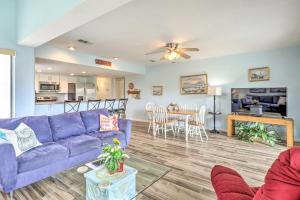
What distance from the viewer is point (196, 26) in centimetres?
308

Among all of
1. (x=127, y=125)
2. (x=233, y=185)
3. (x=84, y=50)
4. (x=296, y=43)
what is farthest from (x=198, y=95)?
(x=233, y=185)

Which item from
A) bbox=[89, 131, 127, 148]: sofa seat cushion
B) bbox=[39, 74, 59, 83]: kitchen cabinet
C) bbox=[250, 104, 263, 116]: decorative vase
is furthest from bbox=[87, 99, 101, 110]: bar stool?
bbox=[250, 104, 263, 116]: decorative vase

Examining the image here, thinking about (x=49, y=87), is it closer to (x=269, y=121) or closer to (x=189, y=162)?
(x=189, y=162)

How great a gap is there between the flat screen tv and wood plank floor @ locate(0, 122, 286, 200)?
1.08m

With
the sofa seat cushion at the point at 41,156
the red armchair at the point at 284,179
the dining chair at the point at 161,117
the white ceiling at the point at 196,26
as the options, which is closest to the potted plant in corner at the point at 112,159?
the sofa seat cushion at the point at 41,156

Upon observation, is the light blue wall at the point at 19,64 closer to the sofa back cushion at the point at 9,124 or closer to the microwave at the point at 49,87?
the sofa back cushion at the point at 9,124

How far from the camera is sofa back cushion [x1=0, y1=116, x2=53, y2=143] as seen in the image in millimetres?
2414

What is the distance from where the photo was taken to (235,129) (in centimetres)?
499

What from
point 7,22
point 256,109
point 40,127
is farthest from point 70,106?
point 256,109

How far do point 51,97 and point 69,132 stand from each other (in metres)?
6.10

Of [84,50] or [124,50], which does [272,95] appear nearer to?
[124,50]

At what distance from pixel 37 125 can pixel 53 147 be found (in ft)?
1.85

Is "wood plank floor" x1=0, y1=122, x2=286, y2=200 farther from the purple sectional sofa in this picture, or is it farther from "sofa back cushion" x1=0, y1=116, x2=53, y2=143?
"sofa back cushion" x1=0, y1=116, x2=53, y2=143

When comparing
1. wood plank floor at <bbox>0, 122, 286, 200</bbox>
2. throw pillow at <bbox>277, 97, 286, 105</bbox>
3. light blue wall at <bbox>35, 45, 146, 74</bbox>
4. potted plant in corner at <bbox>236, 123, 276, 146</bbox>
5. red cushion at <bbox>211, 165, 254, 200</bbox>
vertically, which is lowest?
wood plank floor at <bbox>0, 122, 286, 200</bbox>
